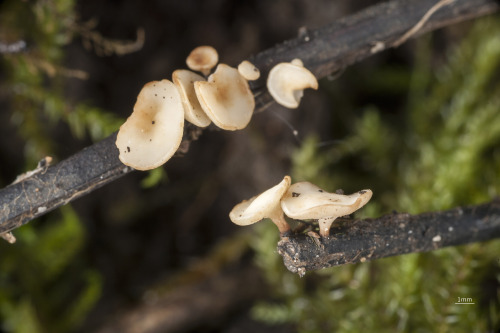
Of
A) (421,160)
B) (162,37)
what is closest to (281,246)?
(421,160)

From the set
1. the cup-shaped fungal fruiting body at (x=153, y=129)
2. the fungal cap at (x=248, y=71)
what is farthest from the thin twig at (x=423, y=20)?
the cup-shaped fungal fruiting body at (x=153, y=129)

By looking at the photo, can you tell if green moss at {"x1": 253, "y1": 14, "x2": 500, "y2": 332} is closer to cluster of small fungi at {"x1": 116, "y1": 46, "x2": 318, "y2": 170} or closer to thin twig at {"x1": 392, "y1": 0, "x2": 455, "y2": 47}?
thin twig at {"x1": 392, "y1": 0, "x2": 455, "y2": 47}

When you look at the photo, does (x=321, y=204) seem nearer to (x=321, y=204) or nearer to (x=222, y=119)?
(x=321, y=204)

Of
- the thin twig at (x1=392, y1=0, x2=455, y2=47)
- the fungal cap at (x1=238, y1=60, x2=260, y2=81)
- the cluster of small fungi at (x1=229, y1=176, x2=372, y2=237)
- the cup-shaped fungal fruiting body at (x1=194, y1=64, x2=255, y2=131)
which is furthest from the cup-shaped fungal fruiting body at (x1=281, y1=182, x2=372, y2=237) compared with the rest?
the thin twig at (x1=392, y1=0, x2=455, y2=47)

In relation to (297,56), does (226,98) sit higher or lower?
lower

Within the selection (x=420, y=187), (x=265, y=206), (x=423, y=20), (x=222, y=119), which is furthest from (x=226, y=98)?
(x=420, y=187)

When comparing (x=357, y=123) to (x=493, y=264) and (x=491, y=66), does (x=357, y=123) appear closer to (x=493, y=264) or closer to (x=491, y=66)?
(x=491, y=66)
